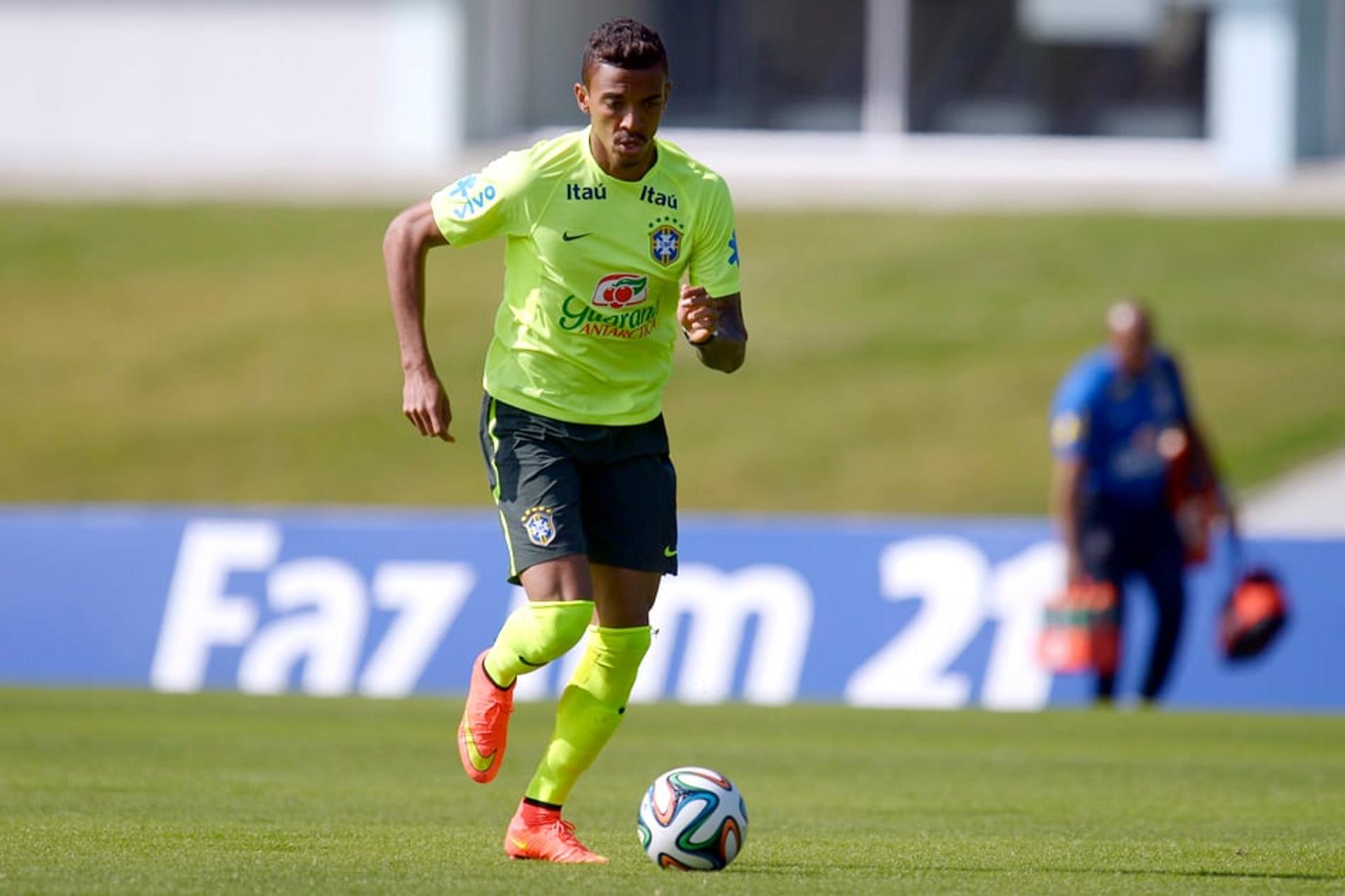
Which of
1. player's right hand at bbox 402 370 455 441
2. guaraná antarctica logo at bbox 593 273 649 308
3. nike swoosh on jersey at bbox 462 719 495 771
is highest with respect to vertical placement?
guaraná antarctica logo at bbox 593 273 649 308

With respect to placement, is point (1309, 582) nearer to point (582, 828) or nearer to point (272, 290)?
point (582, 828)

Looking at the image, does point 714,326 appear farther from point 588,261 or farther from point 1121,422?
point 1121,422

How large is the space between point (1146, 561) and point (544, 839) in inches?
325

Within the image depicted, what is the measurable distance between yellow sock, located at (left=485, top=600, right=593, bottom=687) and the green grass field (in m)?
0.56

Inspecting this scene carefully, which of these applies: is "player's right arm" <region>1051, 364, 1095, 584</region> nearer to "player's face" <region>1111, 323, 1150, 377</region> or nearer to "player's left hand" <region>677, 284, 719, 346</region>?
"player's face" <region>1111, 323, 1150, 377</region>

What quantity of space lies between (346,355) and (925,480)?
6965 mm

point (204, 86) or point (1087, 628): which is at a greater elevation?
point (204, 86)

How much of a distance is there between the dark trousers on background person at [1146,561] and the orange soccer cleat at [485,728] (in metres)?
7.89

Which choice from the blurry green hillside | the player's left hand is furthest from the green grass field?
the blurry green hillside

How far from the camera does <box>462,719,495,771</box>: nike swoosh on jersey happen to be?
23.1 feet

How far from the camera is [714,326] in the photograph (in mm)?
6895

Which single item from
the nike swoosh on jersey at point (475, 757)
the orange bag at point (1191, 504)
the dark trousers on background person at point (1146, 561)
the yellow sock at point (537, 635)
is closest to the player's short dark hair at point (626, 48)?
the yellow sock at point (537, 635)

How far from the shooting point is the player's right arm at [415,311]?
22.6ft

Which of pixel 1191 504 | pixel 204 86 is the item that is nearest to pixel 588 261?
pixel 1191 504
